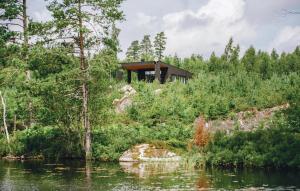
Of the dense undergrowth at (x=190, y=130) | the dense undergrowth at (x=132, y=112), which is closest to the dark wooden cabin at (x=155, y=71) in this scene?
the dense undergrowth at (x=132, y=112)

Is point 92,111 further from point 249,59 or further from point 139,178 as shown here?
point 249,59

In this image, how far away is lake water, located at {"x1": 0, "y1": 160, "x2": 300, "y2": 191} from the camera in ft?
58.9

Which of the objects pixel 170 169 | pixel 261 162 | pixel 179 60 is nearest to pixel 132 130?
pixel 170 169

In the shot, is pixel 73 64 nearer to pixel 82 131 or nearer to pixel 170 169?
pixel 82 131

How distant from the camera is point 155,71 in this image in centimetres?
4991

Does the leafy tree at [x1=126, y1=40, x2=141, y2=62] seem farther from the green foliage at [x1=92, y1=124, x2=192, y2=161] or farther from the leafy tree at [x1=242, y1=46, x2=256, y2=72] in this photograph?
the green foliage at [x1=92, y1=124, x2=192, y2=161]

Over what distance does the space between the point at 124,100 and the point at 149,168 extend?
19.4 meters

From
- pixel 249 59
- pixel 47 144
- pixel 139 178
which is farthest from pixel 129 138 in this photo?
pixel 249 59

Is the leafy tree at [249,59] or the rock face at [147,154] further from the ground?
the leafy tree at [249,59]

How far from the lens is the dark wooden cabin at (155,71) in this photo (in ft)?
164

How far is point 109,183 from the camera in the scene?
19250 millimetres

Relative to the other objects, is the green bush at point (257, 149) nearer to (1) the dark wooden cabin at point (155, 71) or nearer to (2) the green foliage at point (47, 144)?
(2) the green foliage at point (47, 144)

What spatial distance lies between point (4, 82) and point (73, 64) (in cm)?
622

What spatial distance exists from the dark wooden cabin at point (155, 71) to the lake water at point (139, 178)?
79.2 ft
